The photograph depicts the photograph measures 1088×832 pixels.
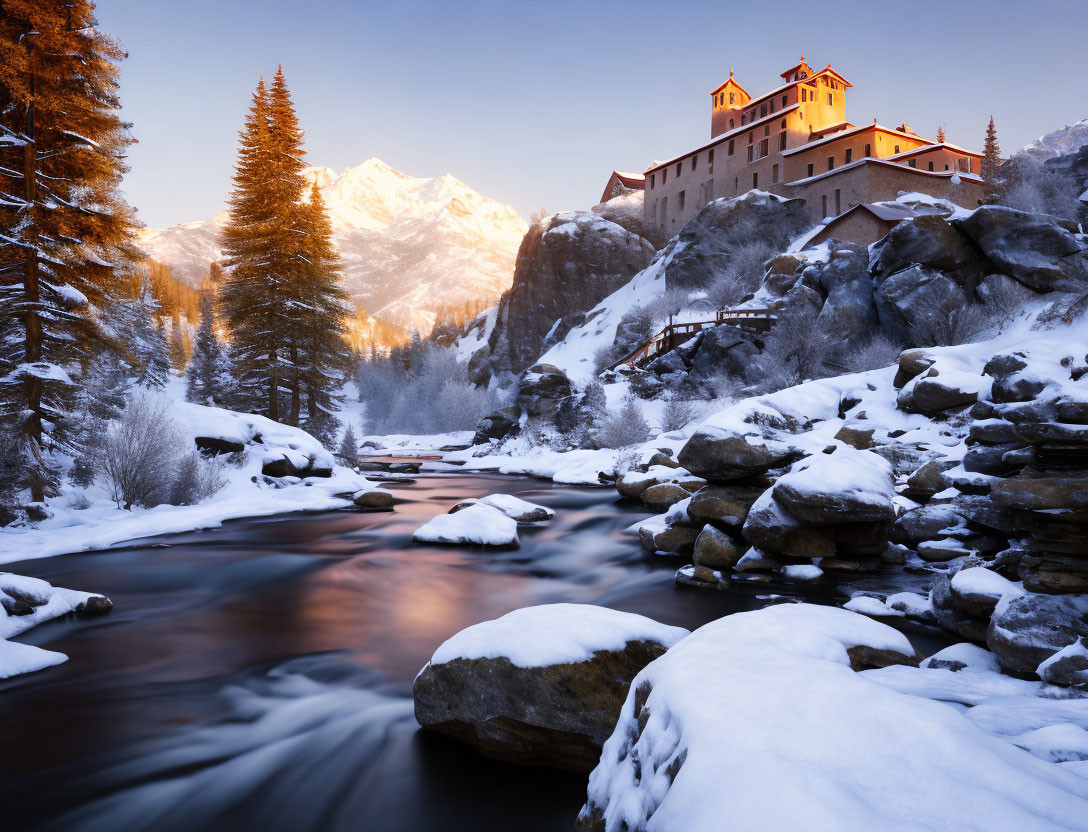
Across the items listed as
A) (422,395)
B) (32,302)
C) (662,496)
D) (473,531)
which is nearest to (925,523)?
(662,496)

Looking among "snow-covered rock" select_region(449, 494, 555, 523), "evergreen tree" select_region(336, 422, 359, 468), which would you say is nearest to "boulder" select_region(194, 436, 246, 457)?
"snow-covered rock" select_region(449, 494, 555, 523)

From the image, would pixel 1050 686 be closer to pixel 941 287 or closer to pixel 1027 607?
pixel 1027 607

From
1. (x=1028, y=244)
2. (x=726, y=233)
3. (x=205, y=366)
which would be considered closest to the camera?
(x=1028, y=244)

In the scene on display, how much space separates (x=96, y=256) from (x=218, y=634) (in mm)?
11781

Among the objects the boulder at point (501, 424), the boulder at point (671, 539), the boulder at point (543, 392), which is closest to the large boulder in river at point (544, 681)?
the boulder at point (671, 539)

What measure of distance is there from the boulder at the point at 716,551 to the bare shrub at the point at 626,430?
21.0 metres

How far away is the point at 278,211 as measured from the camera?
84.5 feet

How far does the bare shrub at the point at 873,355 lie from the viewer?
30.3m

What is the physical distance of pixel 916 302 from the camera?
104 ft

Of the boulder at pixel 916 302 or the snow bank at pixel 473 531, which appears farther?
the boulder at pixel 916 302

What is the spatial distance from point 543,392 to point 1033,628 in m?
43.6

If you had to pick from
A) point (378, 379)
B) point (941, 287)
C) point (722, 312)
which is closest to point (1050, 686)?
point (941, 287)

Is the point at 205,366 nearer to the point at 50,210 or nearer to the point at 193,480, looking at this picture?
the point at 193,480

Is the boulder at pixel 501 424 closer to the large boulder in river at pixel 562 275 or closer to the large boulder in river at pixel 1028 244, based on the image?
the large boulder in river at pixel 562 275
